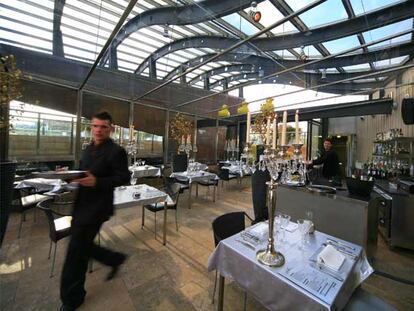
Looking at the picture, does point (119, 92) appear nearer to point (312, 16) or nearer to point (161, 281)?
point (312, 16)

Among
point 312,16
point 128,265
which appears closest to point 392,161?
point 312,16

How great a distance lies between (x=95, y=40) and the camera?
16.5 feet

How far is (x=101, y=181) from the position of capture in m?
1.78

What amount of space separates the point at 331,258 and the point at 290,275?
0.39 meters

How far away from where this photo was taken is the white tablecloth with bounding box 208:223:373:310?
1.11 metres

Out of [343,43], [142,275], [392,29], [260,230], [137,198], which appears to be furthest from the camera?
[343,43]

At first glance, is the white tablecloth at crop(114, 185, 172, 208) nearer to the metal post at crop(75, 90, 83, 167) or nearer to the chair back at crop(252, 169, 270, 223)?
the chair back at crop(252, 169, 270, 223)

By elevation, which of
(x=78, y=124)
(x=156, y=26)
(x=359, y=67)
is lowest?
(x=78, y=124)

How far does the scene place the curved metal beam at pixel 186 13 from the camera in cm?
410

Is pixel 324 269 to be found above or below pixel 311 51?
below

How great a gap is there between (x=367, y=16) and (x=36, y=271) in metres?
6.93

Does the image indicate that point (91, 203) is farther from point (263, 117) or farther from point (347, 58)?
point (347, 58)

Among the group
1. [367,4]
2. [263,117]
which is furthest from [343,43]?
[263,117]

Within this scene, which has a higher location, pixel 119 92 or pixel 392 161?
pixel 119 92
